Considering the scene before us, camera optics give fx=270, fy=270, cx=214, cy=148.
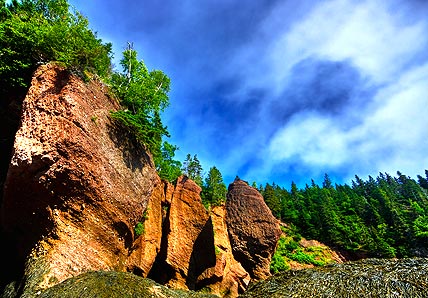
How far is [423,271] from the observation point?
7387 millimetres

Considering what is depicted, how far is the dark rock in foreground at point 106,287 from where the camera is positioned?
31.4ft

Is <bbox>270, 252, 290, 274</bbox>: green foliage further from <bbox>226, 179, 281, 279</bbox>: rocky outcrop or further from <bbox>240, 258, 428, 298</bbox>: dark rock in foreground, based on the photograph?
<bbox>240, 258, 428, 298</bbox>: dark rock in foreground

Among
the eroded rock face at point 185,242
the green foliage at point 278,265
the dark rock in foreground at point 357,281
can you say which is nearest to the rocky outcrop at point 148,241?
the eroded rock face at point 185,242

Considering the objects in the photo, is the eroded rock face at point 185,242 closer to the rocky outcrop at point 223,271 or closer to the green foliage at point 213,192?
the rocky outcrop at point 223,271

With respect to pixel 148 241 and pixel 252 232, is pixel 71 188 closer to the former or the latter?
pixel 148 241

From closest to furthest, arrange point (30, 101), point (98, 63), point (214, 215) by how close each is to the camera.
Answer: point (30, 101) → point (98, 63) → point (214, 215)

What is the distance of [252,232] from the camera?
35125 millimetres

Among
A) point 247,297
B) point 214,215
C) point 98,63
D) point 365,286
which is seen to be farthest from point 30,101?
point 214,215

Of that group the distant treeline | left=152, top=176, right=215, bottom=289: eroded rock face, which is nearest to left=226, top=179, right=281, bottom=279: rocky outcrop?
left=152, top=176, right=215, bottom=289: eroded rock face

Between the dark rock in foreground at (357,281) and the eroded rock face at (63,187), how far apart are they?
8659mm

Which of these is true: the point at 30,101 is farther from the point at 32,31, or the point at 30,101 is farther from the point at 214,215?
the point at 214,215

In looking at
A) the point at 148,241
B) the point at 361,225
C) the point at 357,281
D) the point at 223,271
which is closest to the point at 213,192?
the point at 223,271

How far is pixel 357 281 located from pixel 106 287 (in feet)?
27.5

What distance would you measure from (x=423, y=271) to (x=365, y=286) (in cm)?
161
